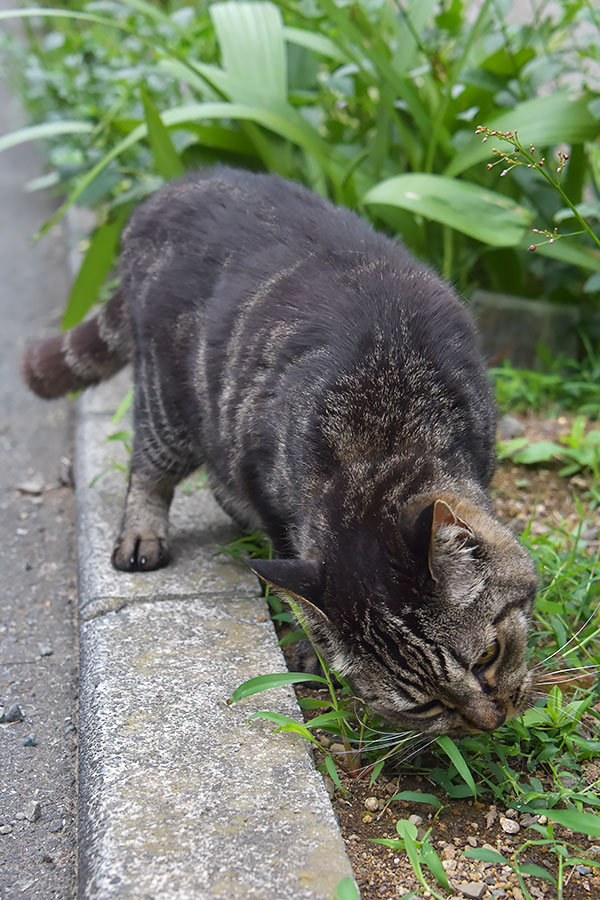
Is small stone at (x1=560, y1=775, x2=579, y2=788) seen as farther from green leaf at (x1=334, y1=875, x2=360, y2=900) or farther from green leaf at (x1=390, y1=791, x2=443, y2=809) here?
green leaf at (x1=334, y1=875, x2=360, y2=900)

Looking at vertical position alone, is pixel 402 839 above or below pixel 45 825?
above

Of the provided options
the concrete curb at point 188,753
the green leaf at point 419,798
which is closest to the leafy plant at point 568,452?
the concrete curb at point 188,753

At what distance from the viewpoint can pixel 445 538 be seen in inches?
65.5

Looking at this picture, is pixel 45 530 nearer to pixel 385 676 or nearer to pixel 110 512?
pixel 110 512

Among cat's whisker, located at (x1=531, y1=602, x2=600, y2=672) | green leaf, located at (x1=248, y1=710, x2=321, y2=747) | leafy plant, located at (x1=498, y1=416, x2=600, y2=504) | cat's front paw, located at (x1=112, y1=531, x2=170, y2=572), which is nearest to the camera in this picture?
green leaf, located at (x1=248, y1=710, x2=321, y2=747)

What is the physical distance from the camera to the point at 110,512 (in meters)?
2.96

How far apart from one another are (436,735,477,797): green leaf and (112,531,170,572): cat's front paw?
1079mm

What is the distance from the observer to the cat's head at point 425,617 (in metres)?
1.71

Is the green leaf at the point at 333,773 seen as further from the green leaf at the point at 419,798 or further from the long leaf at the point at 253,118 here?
the long leaf at the point at 253,118

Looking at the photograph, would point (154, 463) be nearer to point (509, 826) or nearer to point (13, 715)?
point (13, 715)

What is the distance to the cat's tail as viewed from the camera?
3.14 m

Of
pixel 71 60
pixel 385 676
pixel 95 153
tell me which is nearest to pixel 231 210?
pixel 385 676

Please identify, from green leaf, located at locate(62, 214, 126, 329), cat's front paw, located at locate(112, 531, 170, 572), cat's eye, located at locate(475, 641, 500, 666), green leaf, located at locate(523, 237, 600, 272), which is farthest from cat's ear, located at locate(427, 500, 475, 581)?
green leaf, located at locate(62, 214, 126, 329)

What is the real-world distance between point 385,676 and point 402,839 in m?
0.30
